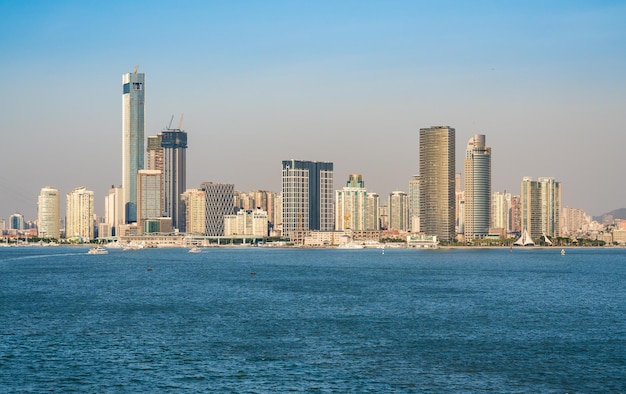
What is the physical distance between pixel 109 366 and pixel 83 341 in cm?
848

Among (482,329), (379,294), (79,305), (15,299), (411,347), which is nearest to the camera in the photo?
(411,347)

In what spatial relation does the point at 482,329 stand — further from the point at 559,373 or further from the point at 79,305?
the point at 79,305

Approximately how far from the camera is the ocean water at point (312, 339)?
41.6 meters

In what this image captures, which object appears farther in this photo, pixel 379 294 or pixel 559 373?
pixel 379 294

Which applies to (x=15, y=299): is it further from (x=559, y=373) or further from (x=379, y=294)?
(x=559, y=373)

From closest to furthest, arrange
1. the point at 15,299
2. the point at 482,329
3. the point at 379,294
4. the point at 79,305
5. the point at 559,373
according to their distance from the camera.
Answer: the point at 559,373 → the point at 482,329 → the point at 79,305 → the point at 15,299 → the point at 379,294

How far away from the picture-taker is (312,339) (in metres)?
53.3

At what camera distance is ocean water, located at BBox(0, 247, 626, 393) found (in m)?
41.6

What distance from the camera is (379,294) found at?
280ft

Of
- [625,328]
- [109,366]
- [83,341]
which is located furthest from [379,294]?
[109,366]

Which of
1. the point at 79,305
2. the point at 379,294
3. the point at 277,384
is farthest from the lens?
the point at 379,294

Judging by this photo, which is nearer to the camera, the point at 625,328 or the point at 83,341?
the point at 83,341

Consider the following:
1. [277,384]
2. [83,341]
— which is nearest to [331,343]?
[277,384]

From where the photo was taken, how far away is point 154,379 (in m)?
41.9
